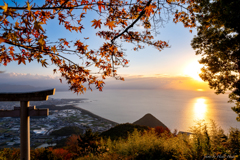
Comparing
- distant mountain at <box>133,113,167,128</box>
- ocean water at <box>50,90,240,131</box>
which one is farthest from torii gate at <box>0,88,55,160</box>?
distant mountain at <box>133,113,167,128</box>

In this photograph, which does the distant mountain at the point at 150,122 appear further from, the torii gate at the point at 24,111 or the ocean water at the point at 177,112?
the torii gate at the point at 24,111

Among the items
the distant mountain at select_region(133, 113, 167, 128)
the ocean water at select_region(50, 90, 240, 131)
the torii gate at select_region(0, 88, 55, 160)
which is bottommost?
the ocean water at select_region(50, 90, 240, 131)

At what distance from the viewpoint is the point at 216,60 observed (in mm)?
7160

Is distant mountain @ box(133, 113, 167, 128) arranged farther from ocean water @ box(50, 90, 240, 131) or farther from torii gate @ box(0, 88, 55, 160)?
torii gate @ box(0, 88, 55, 160)

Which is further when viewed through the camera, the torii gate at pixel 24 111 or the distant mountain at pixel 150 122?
the distant mountain at pixel 150 122

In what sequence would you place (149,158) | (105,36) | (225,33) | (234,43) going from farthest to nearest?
(225,33) → (234,43) → (105,36) → (149,158)

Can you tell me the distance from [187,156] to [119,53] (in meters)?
3.01

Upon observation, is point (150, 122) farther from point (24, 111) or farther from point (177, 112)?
point (177, 112)

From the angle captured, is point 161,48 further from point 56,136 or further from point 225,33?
point 56,136

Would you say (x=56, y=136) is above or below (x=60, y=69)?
below

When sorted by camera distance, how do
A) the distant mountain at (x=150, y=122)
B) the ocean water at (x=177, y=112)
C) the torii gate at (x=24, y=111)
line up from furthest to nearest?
1. the ocean water at (x=177, y=112)
2. the distant mountain at (x=150, y=122)
3. the torii gate at (x=24, y=111)

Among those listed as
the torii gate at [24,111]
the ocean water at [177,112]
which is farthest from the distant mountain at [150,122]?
the torii gate at [24,111]

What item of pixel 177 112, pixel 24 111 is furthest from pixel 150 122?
pixel 177 112

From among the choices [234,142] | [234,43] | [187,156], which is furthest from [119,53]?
[234,43]
